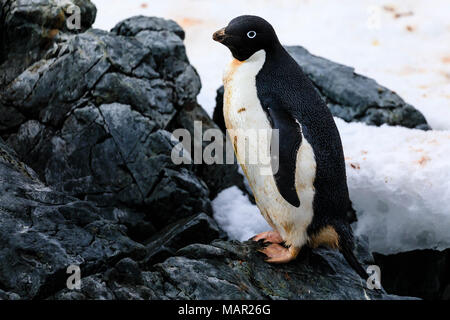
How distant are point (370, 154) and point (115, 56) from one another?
2.13 m

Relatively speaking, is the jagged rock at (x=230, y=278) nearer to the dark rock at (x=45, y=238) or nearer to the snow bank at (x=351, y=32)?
the dark rock at (x=45, y=238)

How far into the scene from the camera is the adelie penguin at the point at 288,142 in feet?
7.97

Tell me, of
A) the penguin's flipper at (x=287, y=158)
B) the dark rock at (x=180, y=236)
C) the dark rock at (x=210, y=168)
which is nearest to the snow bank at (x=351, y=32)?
the dark rock at (x=210, y=168)

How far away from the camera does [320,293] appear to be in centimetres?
240

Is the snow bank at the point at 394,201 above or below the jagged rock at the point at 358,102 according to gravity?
below

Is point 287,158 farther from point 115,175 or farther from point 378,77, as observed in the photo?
point 378,77

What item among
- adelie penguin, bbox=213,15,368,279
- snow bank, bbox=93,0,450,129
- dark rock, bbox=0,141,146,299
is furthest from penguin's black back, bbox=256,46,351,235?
snow bank, bbox=93,0,450,129

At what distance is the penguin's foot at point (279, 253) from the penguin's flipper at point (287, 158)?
0.95 feet

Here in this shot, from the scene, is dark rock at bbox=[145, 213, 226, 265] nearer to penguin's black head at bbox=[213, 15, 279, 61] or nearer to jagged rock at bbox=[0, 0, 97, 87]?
penguin's black head at bbox=[213, 15, 279, 61]

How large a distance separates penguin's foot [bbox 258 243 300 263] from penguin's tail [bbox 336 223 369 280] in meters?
0.23

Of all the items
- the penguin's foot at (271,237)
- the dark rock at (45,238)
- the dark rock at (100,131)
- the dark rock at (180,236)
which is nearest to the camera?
the dark rock at (45,238)
